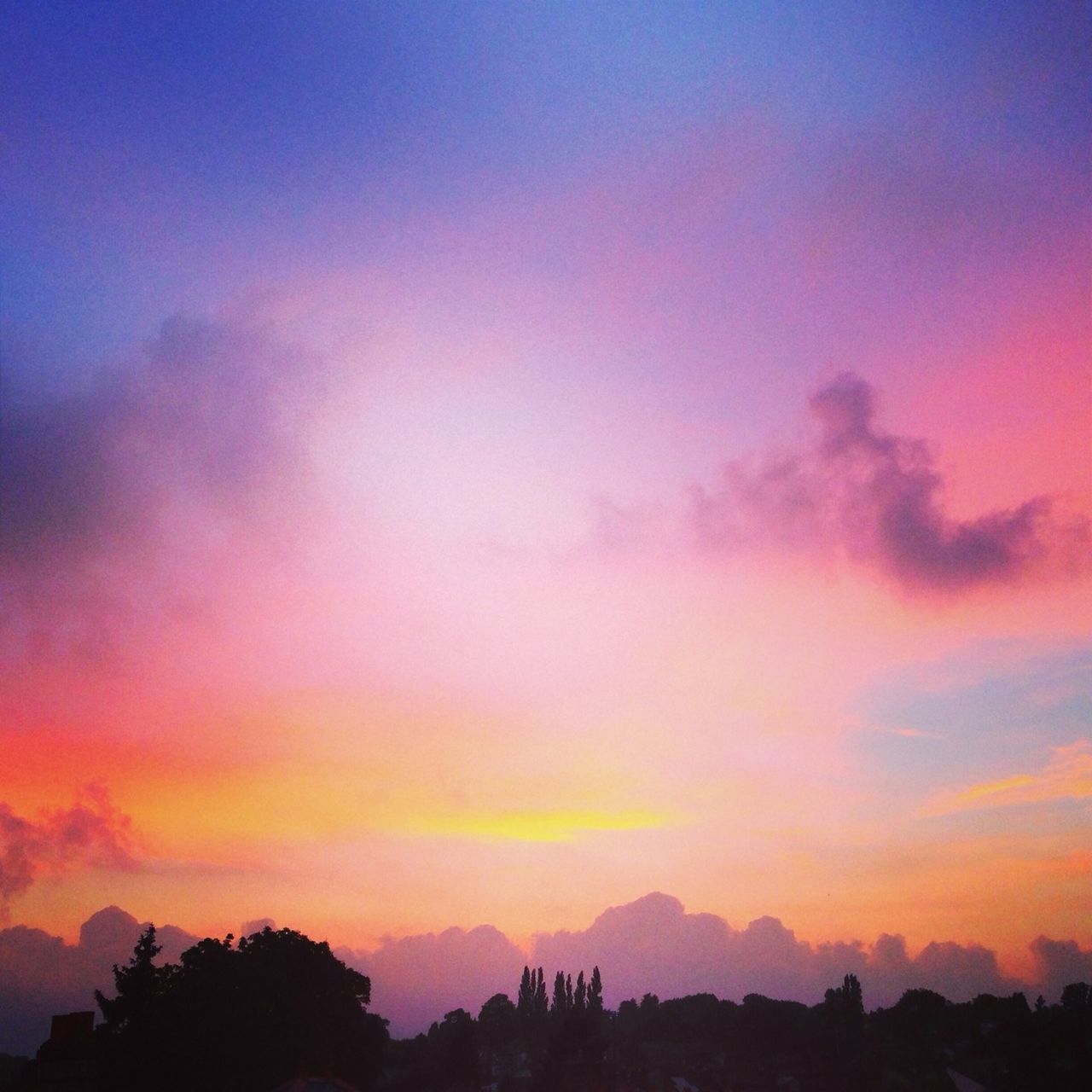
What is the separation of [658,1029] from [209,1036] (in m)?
113

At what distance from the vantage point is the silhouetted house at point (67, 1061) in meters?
18.4

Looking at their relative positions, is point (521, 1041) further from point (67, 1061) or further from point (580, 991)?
point (67, 1061)

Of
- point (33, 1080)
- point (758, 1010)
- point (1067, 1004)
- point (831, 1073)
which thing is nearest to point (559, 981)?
point (758, 1010)

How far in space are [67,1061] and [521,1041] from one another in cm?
14824

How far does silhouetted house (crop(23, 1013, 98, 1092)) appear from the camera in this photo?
1844cm

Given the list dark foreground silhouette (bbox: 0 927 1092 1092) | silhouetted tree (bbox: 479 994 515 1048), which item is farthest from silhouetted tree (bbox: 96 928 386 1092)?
silhouetted tree (bbox: 479 994 515 1048)

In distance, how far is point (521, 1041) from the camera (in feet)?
486

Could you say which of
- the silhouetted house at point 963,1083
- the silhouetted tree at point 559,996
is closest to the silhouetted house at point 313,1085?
the silhouetted house at point 963,1083

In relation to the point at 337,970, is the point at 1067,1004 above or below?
below

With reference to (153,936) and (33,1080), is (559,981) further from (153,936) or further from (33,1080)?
(33,1080)

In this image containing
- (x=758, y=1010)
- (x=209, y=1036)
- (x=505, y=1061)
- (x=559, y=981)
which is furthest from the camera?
(x=559, y=981)

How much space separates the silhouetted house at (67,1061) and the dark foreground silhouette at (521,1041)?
0.04m

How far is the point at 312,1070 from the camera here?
217 feet

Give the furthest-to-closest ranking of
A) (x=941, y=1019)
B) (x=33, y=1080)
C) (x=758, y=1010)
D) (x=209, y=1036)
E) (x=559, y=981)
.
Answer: (x=559, y=981) → (x=758, y=1010) → (x=941, y=1019) → (x=209, y=1036) → (x=33, y=1080)
